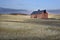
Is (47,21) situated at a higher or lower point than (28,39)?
higher

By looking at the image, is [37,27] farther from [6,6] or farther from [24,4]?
[6,6]

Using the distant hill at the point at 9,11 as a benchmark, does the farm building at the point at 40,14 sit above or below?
A: below

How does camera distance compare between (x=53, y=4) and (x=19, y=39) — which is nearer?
(x=19, y=39)

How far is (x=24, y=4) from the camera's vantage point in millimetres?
1255

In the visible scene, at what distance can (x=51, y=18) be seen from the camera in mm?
1250

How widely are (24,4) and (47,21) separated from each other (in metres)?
0.30

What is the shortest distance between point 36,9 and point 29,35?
0.28 metres

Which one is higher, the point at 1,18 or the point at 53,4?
the point at 53,4

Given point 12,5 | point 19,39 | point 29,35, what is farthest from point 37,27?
point 12,5

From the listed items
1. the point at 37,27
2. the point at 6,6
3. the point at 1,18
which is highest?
the point at 6,6

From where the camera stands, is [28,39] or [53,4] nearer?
[28,39]

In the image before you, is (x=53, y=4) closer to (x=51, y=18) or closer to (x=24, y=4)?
(x=51, y=18)

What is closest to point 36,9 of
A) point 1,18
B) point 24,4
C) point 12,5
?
point 24,4

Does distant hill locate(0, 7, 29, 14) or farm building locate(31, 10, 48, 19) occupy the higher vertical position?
distant hill locate(0, 7, 29, 14)
